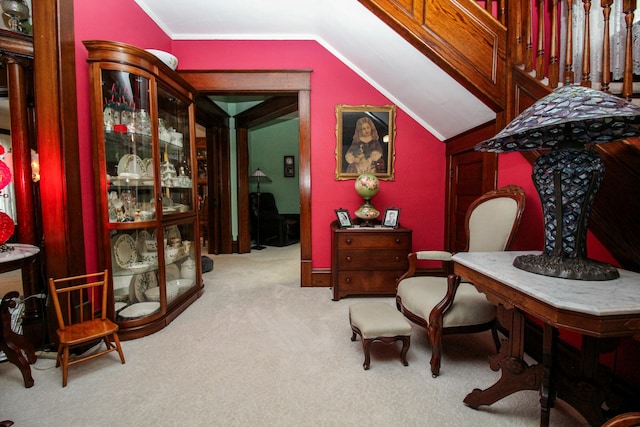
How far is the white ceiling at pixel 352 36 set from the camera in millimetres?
2555

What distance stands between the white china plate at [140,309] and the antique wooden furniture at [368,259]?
1.68m

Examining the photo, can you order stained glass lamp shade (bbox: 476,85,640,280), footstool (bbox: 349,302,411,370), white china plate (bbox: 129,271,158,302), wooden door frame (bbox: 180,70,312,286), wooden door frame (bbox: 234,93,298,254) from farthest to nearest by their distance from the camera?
wooden door frame (bbox: 234,93,298,254)
wooden door frame (bbox: 180,70,312,286)
white china plate (bbox: 129,271,158,302)
footstool (bbox: 349,302,411,370)
stained glass lamp shade (bbox: 476,85,640,280)

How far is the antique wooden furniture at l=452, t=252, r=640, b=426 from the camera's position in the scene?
92 cm

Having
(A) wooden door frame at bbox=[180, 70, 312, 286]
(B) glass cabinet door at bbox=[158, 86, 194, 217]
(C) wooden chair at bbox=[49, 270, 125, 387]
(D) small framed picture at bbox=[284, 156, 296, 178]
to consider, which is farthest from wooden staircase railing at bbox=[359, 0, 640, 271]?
(D) small framed picture at bbox=[284, 156, 296, 178]

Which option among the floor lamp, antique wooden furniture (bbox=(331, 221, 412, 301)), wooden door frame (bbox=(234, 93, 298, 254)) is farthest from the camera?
the floor lamp

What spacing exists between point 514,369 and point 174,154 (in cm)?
305

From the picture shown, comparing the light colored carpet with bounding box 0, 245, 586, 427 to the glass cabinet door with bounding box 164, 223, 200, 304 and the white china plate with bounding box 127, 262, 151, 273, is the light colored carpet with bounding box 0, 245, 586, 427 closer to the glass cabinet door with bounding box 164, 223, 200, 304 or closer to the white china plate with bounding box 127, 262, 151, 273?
the glass cabinet door with bounding box 164, 223, 200, 304

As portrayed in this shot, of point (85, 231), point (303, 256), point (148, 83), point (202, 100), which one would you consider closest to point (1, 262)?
point (85, 231)

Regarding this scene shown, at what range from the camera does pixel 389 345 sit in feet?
7.05

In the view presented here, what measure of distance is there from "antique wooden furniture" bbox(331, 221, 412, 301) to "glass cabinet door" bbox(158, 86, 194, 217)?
1586mm

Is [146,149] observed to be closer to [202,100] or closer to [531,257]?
[202,100]

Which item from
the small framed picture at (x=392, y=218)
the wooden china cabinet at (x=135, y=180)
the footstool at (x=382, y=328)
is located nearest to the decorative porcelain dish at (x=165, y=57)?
the wooden china cabinet at (x=135, y=180)

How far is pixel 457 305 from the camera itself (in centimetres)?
177

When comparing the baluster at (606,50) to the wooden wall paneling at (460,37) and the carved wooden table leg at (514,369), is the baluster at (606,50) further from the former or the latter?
the carved wooden table leg at (514,369)
